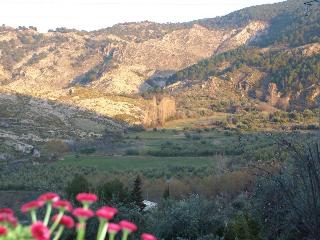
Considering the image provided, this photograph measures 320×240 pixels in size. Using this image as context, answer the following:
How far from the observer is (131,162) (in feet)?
148

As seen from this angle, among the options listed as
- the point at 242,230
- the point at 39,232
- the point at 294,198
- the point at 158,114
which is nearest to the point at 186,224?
the point at 242,230

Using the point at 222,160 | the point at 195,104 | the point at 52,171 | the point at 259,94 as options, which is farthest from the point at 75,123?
the point at 259,94

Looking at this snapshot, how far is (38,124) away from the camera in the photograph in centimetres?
5816

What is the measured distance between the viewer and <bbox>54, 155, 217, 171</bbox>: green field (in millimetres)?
42188

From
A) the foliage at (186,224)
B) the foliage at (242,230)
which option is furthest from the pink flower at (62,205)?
the foliage at (186,224)

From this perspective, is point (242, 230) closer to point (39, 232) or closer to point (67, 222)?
point (67, 222)

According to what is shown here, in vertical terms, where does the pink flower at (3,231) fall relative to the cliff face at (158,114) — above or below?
above

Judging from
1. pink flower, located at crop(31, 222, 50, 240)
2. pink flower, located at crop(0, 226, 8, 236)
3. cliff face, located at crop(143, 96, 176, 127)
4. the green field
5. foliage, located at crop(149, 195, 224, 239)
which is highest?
pink flower, located at crop(0, 226, 8, 236)

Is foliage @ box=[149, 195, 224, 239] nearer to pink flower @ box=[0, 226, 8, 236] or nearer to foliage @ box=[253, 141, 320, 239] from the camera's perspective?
foliage @ box=[253, 141, 320, 239]

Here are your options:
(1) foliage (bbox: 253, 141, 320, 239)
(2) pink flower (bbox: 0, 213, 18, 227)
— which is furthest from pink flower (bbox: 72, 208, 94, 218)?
(1) foliage (bbox: 253, 141, 320, 239)

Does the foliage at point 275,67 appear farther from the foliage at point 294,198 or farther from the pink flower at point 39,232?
the pink flower at point 39,232

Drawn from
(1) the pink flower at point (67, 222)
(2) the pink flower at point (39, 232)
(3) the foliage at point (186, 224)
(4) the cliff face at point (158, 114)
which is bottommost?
(4) the cliff face at point (158, 114)

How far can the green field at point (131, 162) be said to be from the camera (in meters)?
42.2

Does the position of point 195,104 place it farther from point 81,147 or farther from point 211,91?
point 81,147
